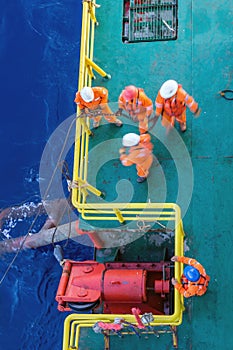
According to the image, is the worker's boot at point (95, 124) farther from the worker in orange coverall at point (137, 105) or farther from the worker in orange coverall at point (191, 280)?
the worker in orange coverall at point (191, 280)

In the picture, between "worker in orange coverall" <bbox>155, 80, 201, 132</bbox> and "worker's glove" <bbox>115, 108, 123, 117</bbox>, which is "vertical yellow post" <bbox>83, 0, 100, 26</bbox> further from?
"worker in orange coverall" <bbox>155, 80, 201, 132</bbox>

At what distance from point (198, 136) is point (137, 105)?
133cm

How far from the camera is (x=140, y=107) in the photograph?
371 inches

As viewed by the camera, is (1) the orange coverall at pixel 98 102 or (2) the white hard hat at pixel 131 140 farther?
(1) the orange coverall at pixel 98 102

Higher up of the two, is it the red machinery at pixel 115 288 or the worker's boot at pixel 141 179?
the worker's boot at pixel 141 179

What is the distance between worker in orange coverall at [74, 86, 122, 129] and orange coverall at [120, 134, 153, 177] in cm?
89

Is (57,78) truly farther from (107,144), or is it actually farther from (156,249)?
(156,249)

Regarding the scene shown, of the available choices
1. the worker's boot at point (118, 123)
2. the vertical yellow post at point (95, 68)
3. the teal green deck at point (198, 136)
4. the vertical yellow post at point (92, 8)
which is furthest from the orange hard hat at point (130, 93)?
the vertical yellow post at point (92, 8)

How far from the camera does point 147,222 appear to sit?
936cm

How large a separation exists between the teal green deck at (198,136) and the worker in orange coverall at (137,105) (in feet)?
1.49

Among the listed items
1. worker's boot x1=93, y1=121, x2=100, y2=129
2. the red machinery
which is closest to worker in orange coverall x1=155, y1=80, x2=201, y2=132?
worker's boot x1=93, y1=121, x2=100, y2=129

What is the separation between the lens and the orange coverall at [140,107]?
9.28 metres

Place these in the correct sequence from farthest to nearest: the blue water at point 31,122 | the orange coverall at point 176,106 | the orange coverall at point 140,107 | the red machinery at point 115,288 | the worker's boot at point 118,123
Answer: the blue water at point 31,122, the worker's boot at point 118,123, the orange coverall at point 140,107, the orange coverall at point 176,106, the red machinery at point 115,288

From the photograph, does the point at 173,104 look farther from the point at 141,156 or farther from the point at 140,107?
the point at 141,156
